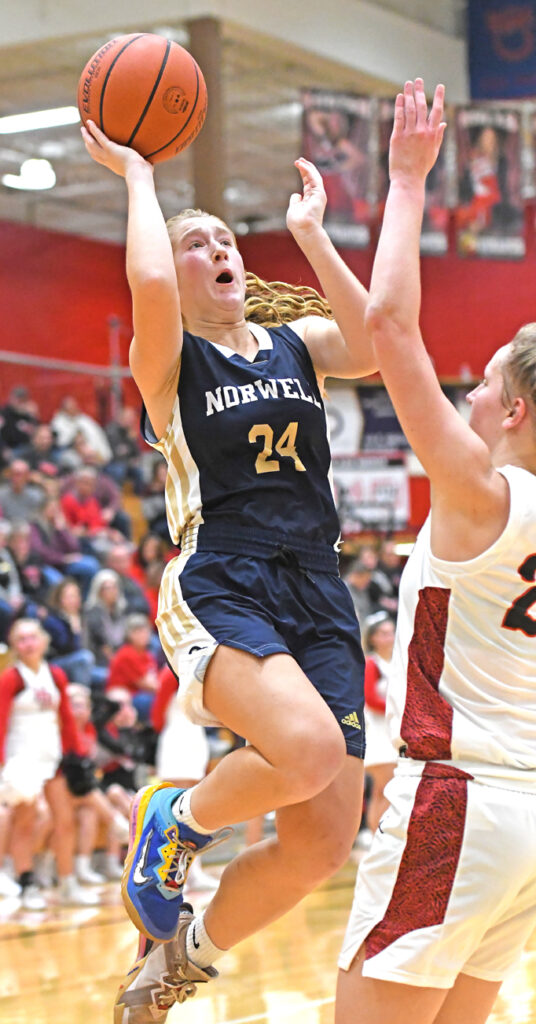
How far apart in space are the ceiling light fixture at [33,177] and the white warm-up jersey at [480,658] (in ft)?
52.0

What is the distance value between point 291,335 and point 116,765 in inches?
216

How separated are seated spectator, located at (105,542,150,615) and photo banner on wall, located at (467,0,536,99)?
5.90 m

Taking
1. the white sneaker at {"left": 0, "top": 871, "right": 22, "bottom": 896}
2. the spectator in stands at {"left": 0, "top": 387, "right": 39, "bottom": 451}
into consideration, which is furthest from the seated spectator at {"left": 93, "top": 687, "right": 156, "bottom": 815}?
the spectator in stands at {"left": 0, "top": 387, "right": 39, "bottom": 451}

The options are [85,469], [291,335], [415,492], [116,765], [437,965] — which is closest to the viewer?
[437,965]

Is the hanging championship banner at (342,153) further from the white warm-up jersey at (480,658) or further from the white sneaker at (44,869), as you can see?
the white warm-up jersey at (480,658)

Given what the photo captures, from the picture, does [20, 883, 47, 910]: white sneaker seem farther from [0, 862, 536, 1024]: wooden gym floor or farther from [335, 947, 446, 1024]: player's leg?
[335, 947, 446, 1024]: player's leg

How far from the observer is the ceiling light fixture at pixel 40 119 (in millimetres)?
15805

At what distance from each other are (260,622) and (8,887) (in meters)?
5.27

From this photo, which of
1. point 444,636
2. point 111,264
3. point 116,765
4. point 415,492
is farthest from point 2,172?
point 444,636

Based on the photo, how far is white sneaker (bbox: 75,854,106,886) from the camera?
8.48 metres

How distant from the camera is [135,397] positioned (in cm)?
1842

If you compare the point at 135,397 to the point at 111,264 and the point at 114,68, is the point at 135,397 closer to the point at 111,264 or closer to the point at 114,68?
the point at 111,264

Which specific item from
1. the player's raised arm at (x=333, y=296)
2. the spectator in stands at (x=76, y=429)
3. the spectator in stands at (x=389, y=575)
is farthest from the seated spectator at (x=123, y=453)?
the player's raised arm at (x=333, y=296)

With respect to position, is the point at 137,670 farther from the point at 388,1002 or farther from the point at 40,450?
the point at 388,1002
